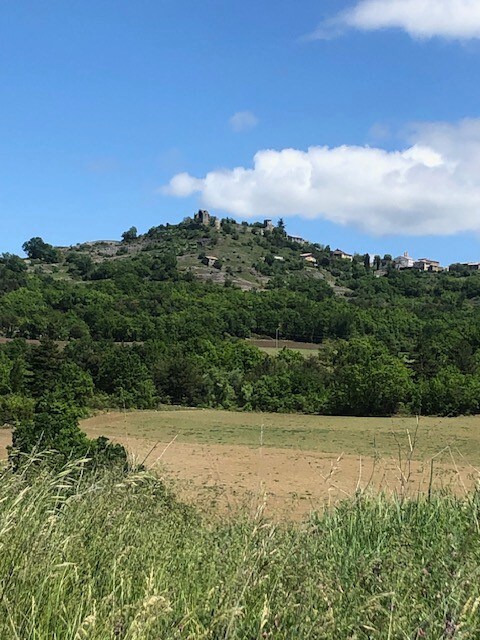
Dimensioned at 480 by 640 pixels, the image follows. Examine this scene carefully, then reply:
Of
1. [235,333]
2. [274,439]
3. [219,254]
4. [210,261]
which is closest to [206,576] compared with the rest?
[274,439]

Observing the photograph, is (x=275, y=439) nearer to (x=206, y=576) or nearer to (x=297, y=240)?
(x=206, y=576)

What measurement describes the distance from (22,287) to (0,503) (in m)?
100

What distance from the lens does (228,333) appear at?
3369 inches

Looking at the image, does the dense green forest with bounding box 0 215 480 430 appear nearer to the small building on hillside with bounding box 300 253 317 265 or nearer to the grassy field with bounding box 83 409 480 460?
the small building on hillside with bounding box 300 253 317 265

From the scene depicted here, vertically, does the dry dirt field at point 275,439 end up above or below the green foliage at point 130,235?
below

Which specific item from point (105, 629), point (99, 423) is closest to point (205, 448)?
point (99, 423)

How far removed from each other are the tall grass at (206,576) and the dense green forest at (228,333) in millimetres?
19012

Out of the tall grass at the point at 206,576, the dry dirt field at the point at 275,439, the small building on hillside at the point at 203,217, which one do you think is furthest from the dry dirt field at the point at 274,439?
the small building on hillside at the point at 203,217

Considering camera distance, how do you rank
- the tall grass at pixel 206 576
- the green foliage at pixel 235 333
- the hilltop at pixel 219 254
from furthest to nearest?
the hilltop at pixel 219 254
the green foliage at pixel 235 333
the tall grass at pixel 206 576

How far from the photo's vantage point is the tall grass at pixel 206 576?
2.11 m

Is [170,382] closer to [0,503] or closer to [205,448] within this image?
[205,448]

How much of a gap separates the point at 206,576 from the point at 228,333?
82.8 m

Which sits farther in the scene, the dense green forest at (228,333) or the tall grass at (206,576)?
the dense green forest at (228,333)

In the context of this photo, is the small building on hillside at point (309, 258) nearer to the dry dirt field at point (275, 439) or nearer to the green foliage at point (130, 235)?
the green foliage at point (130, 235)
